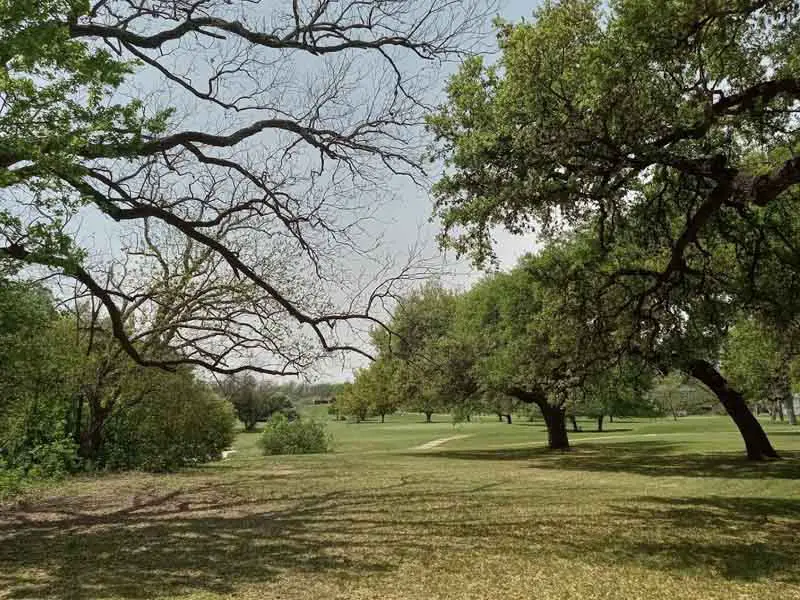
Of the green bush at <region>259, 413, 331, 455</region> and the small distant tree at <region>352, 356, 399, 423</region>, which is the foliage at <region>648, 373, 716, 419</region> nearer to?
the small distant tree at <region>352, 356, 399, 423</region>

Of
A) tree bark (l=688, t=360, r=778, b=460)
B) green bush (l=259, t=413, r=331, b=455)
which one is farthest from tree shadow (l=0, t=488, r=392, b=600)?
green bush (l=259, t=413, r=331, b=455)

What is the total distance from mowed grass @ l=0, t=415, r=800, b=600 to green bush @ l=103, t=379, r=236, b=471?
4568 millimetres

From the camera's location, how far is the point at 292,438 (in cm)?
3200

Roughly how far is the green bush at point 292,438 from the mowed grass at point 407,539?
1590 cm

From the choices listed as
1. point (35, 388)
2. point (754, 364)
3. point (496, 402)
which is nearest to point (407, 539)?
point (35, 388)

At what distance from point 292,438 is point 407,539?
2463 centimetres

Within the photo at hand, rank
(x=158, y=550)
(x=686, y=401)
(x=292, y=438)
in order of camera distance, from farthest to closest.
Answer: (x=686, y=401) → (x=292, y=438) → (x=158, y=550)

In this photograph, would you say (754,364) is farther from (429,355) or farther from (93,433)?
(93,433)

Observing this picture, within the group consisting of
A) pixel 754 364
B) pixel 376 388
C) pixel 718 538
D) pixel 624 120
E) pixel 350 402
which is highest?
pixel 624 120

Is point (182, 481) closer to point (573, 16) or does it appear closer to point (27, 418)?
point (27, 418)

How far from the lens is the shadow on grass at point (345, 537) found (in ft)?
21.9

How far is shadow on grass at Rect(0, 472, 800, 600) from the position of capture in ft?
21.9

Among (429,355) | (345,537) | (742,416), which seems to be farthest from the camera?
(742,416)

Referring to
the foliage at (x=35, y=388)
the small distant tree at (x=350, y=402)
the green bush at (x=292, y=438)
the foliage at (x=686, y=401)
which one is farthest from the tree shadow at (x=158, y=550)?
the foliage at (x=686, y=401)
